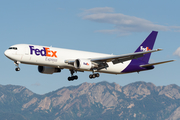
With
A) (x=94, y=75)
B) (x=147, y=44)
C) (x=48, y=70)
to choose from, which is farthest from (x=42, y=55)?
(x=147, y=44)

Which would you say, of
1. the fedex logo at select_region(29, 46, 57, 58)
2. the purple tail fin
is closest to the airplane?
the fedex logo at select_region(29, 46, 57, 58)

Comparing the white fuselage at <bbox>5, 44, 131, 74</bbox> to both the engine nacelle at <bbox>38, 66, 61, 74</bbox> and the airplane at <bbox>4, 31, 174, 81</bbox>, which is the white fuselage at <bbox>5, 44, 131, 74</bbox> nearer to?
the airplane at <bbox>4, 31, 174, 81</bbox>

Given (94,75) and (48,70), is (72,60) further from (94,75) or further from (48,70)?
(48,70)

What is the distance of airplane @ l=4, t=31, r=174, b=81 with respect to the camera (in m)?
53.4

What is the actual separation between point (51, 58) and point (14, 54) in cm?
638

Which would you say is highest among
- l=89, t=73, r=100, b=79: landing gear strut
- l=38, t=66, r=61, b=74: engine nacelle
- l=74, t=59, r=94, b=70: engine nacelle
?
l=74, t=59, r=94, b=70: engine nacelle

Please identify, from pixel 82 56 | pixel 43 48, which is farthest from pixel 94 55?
pixel 43 48

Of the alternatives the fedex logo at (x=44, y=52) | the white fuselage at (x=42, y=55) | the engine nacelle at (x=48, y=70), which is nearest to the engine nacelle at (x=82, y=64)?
the white fuselage at (x=42, y=55)

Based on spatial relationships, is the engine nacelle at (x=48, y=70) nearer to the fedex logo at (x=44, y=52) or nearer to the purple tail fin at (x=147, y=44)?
the fedex logo at (x=44, y=52)

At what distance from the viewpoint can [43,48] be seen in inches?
2176

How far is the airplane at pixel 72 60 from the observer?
53.4 m

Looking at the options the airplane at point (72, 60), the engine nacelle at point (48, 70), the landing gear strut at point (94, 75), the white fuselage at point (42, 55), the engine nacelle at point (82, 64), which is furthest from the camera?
the engine nacelle at point (48, 70)

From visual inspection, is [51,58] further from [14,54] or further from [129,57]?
[129,57]

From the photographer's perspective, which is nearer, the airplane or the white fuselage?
the white fuselage
